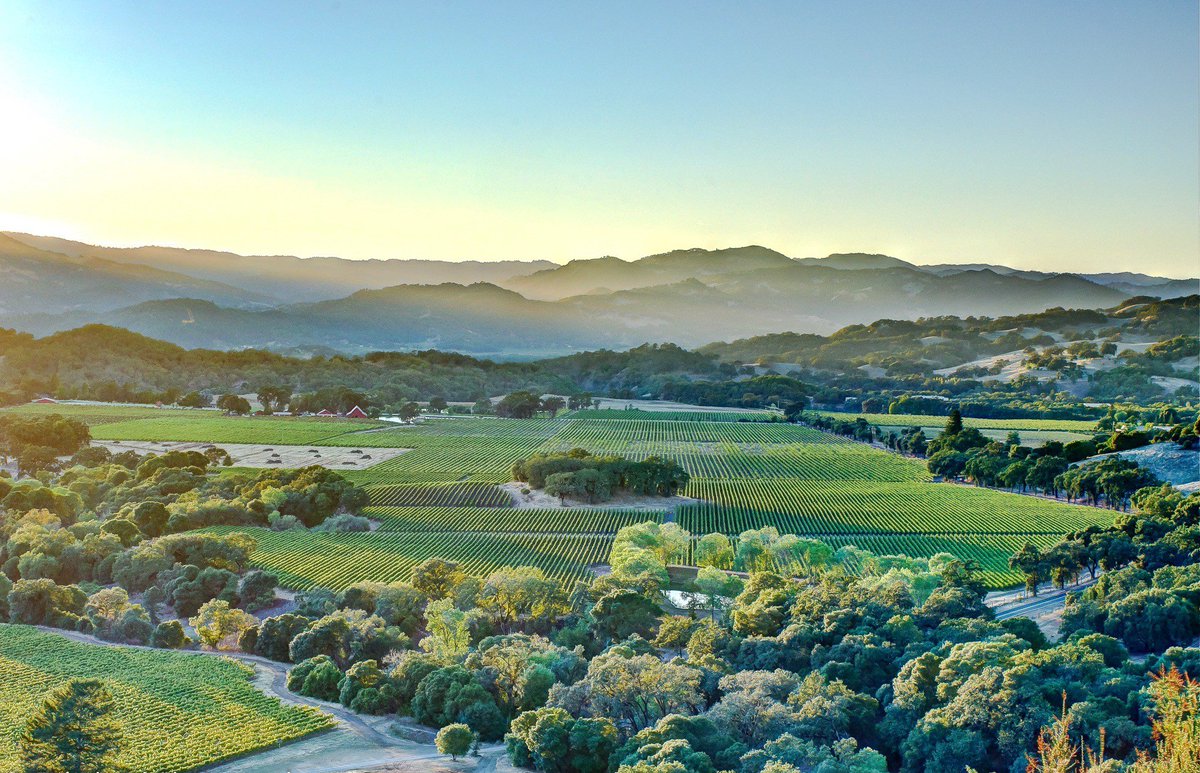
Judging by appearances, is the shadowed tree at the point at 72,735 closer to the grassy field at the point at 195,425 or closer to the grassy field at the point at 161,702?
the grassy field at the point at 161,702

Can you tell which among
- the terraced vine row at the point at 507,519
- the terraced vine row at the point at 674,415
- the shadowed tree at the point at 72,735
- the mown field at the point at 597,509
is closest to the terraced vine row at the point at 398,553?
the mown field at the point at 597,509

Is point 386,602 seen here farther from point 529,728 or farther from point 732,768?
point 732,768

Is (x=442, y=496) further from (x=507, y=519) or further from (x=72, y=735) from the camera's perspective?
(x=72, y=735)

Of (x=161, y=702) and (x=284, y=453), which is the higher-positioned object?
(x=284, y=453)

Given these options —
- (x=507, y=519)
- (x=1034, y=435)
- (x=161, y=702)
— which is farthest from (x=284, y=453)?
(x=1034, y=435)

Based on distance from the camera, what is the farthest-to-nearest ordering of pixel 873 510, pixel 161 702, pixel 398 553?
pixel 873 510 < pixel 398 553 < pixel 161 702

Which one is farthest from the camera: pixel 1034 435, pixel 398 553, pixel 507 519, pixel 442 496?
pixel 1034 435

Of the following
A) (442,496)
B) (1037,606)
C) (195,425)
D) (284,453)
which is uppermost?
(195,425)
